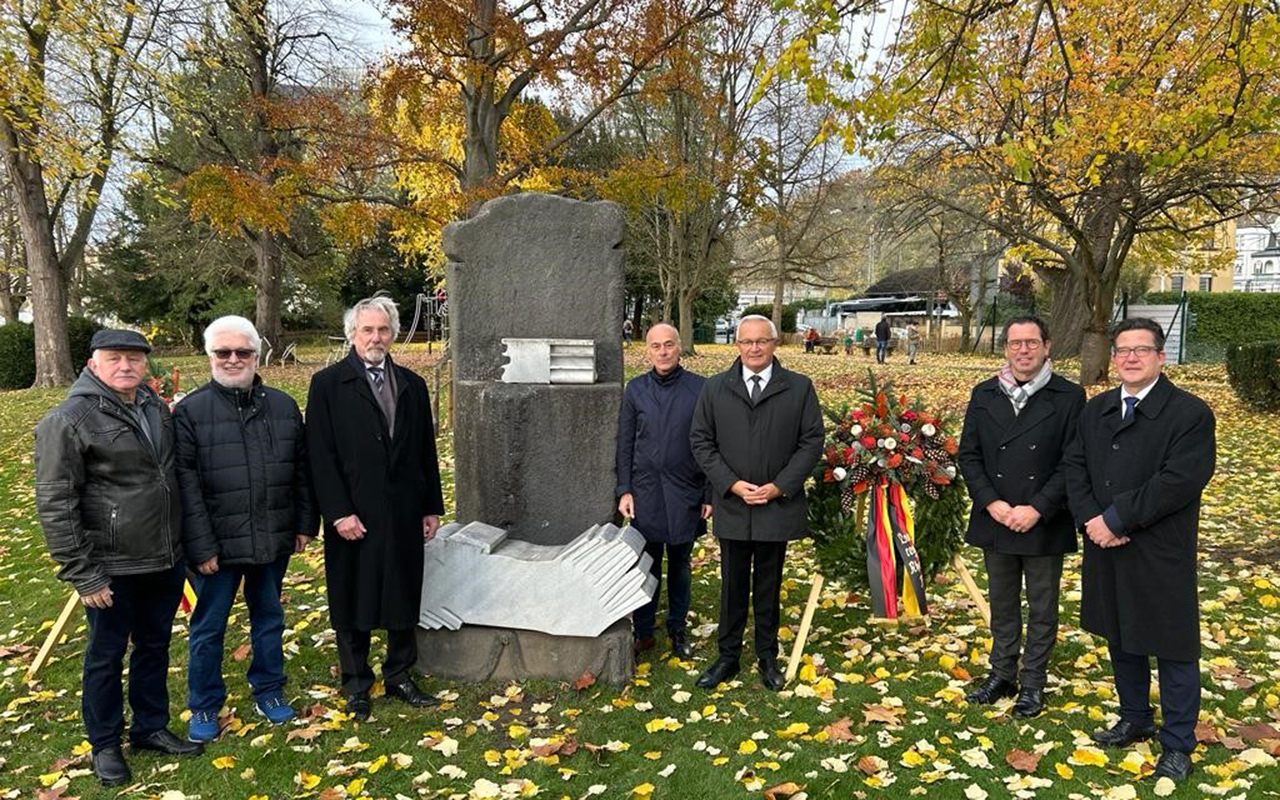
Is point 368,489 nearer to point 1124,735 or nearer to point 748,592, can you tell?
point 748,592

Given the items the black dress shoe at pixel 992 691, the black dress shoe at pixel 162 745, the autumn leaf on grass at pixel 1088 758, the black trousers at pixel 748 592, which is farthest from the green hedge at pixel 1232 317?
the black dress shoe at pixel 162 745

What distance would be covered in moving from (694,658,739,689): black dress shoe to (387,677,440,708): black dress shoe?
1.43m

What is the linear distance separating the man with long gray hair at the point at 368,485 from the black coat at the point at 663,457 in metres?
1.18

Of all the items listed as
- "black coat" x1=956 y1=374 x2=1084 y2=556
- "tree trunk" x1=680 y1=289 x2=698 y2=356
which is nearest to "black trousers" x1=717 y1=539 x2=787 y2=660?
"black coat" x1=956 y1=374 x2=1084 y2=556

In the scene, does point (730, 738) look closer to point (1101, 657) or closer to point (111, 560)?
point (1101, 657)

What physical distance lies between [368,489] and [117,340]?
4.13 feet

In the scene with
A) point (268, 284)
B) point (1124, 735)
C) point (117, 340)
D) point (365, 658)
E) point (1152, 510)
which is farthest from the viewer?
point (268, 284)

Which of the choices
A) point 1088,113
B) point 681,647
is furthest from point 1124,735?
point 1088,113

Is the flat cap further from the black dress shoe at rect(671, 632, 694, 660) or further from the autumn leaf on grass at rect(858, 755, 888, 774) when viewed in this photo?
the autumn leaf on grass at rect(858, 755, 888, 774)

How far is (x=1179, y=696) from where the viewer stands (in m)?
Answer: 3.40

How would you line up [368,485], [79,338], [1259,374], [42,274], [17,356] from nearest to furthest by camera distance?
1. [368,485]
2. [1259,374]
3. [42,274]
4. [17,356]
5. [79,338]

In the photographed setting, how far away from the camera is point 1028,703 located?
13.0ft

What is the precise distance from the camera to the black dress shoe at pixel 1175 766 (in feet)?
10.9

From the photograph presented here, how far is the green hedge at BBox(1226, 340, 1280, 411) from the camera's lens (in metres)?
12.7
